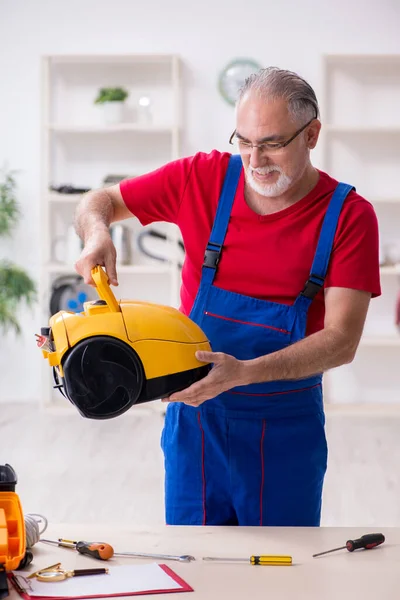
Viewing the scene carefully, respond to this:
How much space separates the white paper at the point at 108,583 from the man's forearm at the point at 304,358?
405 mm

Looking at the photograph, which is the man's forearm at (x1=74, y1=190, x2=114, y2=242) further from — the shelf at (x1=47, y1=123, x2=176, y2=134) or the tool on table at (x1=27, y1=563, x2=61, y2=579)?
the shelf at (x1=47, y1=123, x2=176, y2=134)

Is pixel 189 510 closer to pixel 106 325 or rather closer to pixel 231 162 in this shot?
pixel 106 325

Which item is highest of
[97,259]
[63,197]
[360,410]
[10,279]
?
[97,259]

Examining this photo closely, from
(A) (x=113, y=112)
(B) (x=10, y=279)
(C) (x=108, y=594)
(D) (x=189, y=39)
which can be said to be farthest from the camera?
(D) (x=189, y=39)

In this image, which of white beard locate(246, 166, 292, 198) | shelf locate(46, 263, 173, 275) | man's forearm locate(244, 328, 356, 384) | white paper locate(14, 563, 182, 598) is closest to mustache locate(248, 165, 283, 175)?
white beard locate(246, 166, 292, 198)

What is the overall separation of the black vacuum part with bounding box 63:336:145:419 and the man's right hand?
0.59ft

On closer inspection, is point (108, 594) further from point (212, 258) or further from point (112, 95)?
point (112, 95)

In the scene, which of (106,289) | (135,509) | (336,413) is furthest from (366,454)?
(106,289)

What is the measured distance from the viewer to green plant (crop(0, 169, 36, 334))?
5.14m

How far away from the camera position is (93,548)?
136cm

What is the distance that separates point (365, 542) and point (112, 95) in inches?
166

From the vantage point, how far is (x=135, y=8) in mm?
5477

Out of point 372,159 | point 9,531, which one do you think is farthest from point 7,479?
point 372,159

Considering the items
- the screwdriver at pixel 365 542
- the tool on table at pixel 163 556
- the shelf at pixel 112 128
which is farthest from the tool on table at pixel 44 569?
the shelf at pixel 112 128
